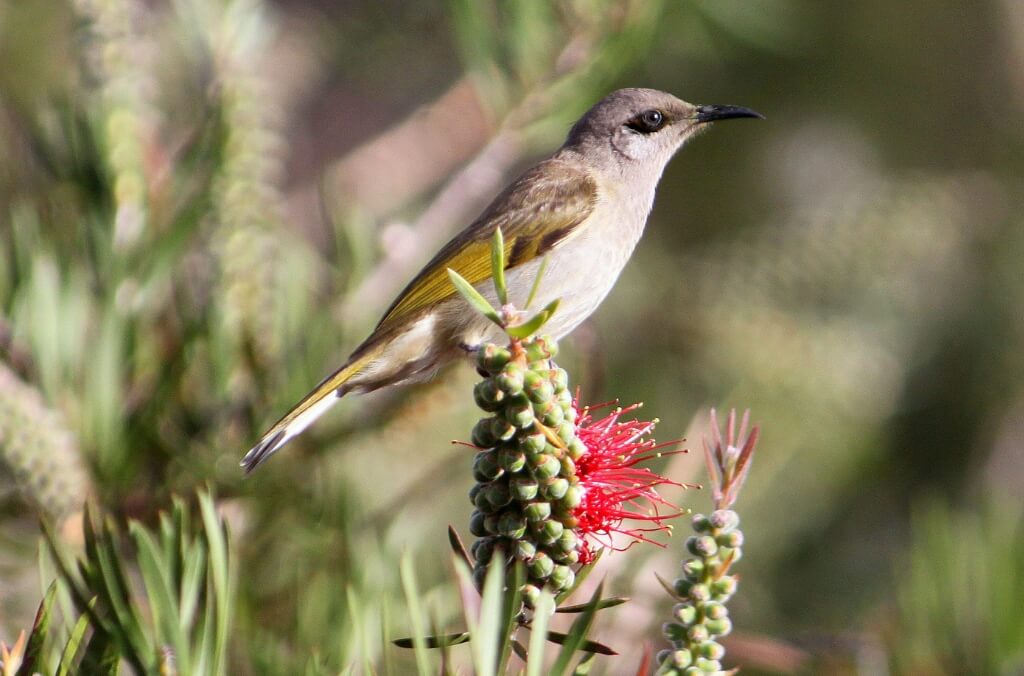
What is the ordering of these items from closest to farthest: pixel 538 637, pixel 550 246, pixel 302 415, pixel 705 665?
1. pixel 538 637
2. pixel 705 665
3. pixel 302 415
4. pixel 550 246

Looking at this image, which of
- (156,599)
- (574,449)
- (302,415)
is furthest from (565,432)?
(302,415)

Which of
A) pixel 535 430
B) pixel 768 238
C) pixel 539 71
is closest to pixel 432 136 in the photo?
pixel 539 71

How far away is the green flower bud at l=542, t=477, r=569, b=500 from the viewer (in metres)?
1.17

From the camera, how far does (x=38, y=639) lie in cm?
125

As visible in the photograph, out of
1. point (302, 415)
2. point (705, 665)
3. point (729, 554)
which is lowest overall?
point (705, 665)

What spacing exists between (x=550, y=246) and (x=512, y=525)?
1675 millimetres

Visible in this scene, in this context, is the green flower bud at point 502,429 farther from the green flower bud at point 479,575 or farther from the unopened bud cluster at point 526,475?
the green flower bud at point 479,575

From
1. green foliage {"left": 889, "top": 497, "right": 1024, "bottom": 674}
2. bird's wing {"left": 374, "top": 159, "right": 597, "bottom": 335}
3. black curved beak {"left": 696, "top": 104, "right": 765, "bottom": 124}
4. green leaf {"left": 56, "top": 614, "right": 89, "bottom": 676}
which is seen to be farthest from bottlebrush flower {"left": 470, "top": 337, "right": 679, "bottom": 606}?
black curved beak {"left": 696, "top": 104, "right": 765, "bottom": 124}

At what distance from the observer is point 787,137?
173 inches

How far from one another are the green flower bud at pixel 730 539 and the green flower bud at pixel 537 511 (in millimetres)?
182

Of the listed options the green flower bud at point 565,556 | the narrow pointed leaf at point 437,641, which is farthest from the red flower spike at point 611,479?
the narrow pointed leaf at point 437,641

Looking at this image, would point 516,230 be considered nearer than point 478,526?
No

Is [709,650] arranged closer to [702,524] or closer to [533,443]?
[702,524]

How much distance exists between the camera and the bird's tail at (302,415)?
1.91 m
